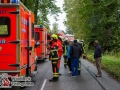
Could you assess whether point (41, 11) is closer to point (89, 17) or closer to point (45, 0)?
point (45, 0)

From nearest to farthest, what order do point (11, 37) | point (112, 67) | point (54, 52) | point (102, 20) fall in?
1. point (11, 37)
2. point (54, 52)
3. point (112, 67)
4. point (102, 20)

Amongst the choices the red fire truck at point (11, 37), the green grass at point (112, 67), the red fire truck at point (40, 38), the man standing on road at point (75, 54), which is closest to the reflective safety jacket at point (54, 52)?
the man standing on road at point (75, 54)

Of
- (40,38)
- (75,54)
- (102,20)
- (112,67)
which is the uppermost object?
(102,20)

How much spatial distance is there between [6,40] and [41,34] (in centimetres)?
1342

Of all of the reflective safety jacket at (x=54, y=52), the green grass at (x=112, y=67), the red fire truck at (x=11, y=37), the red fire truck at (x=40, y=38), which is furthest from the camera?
the red fire truck at (x=40, y=38)

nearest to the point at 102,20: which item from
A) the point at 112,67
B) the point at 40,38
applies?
the point at 40,38

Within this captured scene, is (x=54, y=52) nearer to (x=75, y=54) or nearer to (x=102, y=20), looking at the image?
(x=75, y=54)

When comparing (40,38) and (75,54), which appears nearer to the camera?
(75,54)

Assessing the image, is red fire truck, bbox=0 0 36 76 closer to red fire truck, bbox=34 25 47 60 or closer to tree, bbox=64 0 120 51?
red fire truck, bbox=34 25 47 60

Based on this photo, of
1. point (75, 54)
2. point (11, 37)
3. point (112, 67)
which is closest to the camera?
point (11, 37)

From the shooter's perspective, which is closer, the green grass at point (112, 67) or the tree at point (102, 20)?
the green grass at point (112, 67)

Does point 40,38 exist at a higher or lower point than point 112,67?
higher

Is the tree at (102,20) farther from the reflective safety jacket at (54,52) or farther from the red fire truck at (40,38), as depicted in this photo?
the reflective safety jacket at (54,52)

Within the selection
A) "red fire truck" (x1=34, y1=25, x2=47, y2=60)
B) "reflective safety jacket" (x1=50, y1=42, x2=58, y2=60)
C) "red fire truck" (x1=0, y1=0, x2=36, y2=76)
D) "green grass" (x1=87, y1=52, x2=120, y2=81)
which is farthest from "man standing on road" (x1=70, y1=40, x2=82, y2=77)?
"red fire truck" (x1=34, y1=25, x2=47, y2=60)
